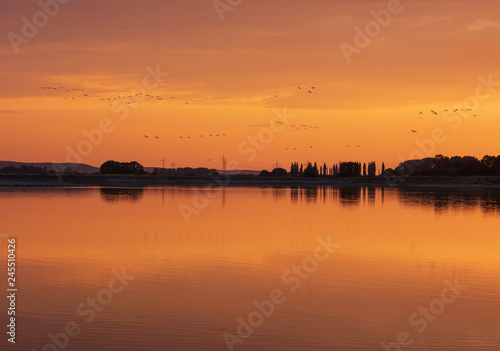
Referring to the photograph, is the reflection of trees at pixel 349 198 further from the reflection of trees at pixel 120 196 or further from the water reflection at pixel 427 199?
the reflection of trees at pixel 120 196

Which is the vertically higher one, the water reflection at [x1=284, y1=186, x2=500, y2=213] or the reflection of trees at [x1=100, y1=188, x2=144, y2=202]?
the reflection of trees at [x1=100, y1=188, x2=144, y2=202]

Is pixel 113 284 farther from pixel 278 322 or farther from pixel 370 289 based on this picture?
pixel 370 289

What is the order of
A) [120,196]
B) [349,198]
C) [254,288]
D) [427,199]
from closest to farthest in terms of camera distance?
[254,288] → [120,196] → [427,199] → [349,198]

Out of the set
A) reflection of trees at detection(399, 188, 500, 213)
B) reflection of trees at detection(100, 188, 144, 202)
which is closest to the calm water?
reflection of trees at detection(399, 188, 500, 213)

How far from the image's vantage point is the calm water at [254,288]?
14416 mm

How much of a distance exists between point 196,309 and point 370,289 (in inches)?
252

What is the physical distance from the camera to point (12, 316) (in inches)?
609

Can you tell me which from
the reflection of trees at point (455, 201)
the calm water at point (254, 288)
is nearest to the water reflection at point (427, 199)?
the reflection of trees at point (455, 201)

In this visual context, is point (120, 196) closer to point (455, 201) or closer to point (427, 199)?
point (427, 199)

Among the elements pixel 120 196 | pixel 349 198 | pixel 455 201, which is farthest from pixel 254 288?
pixel 349 198

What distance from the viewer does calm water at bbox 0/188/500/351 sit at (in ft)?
47.3

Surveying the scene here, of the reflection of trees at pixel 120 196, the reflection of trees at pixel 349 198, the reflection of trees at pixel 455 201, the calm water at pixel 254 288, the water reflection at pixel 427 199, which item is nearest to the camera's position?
the calm water at pixel 254 288

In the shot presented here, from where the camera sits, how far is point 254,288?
1984cm

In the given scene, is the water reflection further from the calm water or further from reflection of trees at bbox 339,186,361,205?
the calm water
